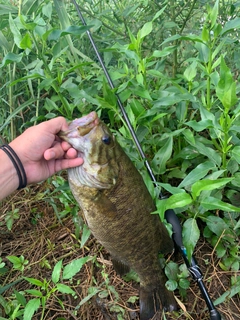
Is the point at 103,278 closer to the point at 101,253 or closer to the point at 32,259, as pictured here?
the point at 101,253

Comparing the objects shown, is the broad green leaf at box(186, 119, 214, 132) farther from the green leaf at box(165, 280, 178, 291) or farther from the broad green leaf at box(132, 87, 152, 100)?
the green leaf at box(165, 280, 178, 291)

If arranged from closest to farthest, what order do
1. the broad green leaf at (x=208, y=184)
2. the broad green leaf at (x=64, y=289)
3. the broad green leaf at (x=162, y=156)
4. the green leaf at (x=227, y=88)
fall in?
1. the broad green leaf at (x=208, y=184)
2. the green leaf at (x=227, y=88)
3. the broad green leaf at (x=64, y=289)
4. the broad green leaf at (x=162, y=156)

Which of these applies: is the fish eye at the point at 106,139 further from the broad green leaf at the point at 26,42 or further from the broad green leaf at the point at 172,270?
the broad green leaf at the point at 172,270

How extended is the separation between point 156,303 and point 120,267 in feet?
1.05

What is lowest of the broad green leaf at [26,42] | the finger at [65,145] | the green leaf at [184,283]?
the green leaf at [184,283]

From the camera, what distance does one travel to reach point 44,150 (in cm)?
201

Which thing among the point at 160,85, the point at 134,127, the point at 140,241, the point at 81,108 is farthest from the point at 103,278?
the point at 160,85

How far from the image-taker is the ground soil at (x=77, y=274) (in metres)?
2.08

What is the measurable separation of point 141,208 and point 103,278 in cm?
71

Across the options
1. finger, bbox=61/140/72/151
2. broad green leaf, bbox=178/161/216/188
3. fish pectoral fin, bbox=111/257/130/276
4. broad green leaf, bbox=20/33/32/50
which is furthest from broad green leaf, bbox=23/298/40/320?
broad green leaf, bbox=20/33/32/50

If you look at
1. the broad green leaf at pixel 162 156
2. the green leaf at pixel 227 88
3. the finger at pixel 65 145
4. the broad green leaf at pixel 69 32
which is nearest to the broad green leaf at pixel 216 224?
the broad green leaf at pixel 162 156

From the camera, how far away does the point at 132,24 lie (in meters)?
3.38

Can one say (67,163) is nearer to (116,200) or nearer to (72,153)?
(72,153)

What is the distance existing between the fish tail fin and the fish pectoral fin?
0.23 meters
